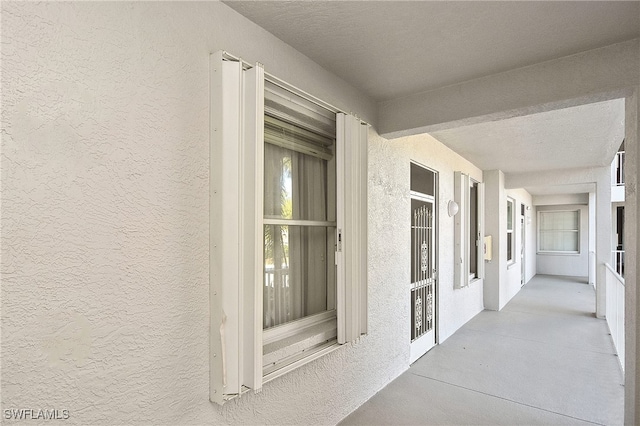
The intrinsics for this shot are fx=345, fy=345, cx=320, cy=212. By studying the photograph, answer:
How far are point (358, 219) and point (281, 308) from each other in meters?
0.82

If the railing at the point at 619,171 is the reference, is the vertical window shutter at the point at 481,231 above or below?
below

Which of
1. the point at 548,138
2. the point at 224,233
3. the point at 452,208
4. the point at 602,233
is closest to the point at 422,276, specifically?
the point at 452,208

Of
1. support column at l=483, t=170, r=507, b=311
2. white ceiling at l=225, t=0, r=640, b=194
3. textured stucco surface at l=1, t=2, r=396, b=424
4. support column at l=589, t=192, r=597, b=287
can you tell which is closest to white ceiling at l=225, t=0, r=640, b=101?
white ceiling at l=225, t=0, r=640, b=194

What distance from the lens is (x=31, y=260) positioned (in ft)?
3.69

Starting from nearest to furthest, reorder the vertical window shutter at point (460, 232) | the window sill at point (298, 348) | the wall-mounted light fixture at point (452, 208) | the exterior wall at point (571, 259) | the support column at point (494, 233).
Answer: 1. the window sill at point (298, 348)
2. the wall-mounted light fixture at point (452, 208)
3. the vertical window shutter at point (460, 232)
4. the support column at point (494, 233)
5. the exterior wall at point (571, 259)

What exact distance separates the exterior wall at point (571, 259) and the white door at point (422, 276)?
997cm

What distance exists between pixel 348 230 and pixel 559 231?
1268 centimetres

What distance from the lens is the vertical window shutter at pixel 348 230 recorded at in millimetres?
2389

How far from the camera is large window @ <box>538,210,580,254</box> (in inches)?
463

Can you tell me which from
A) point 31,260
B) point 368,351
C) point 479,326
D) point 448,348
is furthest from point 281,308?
point 479,326

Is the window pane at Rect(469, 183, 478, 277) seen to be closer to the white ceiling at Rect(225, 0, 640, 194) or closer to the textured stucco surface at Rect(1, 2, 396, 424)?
the white ceiling at Rect(225, 0, 640, 194)

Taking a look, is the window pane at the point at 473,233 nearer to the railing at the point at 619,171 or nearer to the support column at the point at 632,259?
the support column at the point at 632,259

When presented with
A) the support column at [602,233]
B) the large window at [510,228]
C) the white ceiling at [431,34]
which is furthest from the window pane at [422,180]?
the large window at [510,228]

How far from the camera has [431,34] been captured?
6.51 feet
